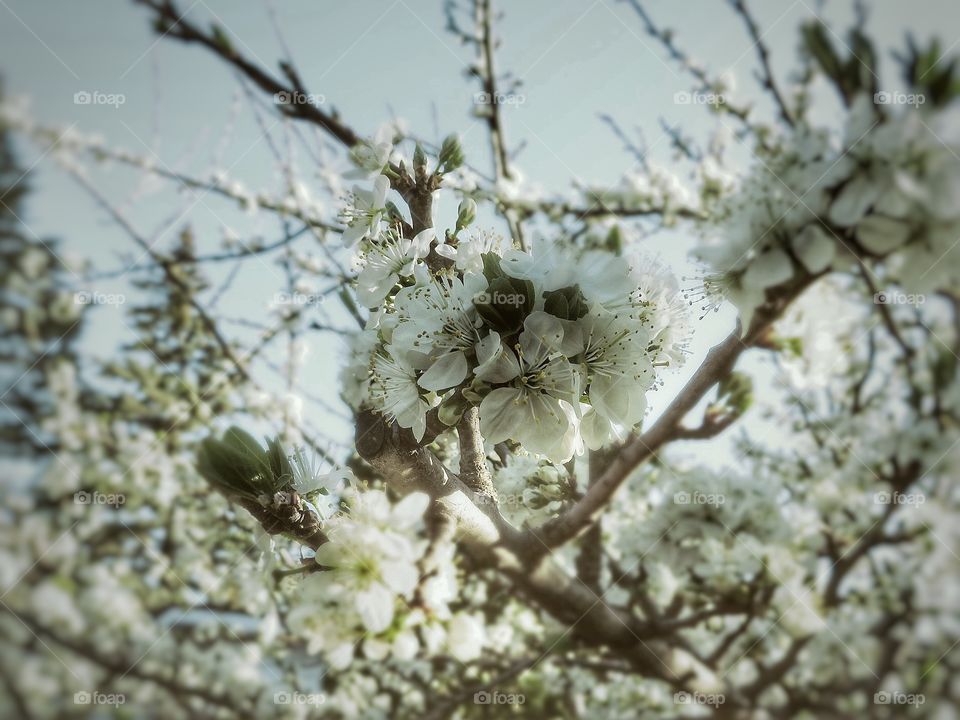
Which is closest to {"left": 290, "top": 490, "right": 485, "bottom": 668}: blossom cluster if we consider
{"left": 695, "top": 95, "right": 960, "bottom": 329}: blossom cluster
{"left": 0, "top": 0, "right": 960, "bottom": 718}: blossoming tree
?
{"left": 0, "top": 0, "right": 960, "bottom": 718}: blossoming tree

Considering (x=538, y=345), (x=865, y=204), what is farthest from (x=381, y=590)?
(x=865, y=204)

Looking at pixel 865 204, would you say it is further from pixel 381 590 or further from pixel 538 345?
pixel 381 590

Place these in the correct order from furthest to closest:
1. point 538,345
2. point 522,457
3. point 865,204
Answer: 1. point 522,457
2. point 538,345
3. point 865,204

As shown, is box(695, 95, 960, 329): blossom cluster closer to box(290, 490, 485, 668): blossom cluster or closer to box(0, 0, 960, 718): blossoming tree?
box(0, 0, 960, 718): blossoming tree

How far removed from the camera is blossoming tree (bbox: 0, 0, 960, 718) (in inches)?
26.7

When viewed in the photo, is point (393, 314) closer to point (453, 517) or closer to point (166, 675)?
point (453, 517)

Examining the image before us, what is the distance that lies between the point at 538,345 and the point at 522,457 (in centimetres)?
91

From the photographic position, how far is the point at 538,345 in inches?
26.1

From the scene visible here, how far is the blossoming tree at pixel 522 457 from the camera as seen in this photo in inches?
26.7

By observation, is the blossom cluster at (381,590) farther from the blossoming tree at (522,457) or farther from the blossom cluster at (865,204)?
the blossom cluster at (865,204)

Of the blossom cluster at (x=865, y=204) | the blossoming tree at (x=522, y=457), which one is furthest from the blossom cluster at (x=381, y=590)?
the blossom cluster at (x=865, y=204)

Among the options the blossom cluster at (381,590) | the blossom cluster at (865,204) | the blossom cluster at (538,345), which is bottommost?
the blossom cluster at (381,590)

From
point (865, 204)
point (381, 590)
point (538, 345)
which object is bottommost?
point (381, 590)

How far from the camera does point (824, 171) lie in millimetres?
591
